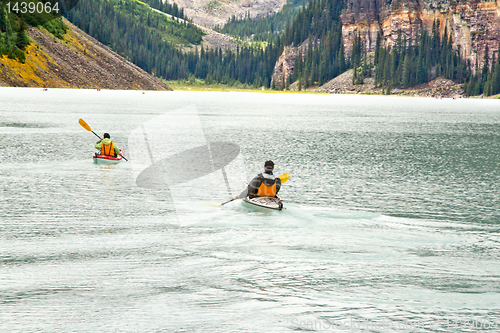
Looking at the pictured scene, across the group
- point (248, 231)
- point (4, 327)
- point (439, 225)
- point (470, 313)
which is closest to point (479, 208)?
point (439, 225)

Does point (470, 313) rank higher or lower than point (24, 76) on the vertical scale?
lower

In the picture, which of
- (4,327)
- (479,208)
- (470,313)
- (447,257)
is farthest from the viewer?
(479,208)

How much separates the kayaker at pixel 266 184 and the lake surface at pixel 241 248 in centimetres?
95

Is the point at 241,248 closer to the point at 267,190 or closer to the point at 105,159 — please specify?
the point at 267,190

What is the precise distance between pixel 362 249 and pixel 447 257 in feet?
9.70

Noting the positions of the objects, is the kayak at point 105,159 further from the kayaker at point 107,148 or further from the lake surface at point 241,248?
the lake surface at point 241,248

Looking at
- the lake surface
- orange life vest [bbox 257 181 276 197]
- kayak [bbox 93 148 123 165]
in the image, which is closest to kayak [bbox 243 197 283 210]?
orange life vest [bbox 257 181 276 197]

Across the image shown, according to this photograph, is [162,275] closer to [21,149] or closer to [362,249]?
[362,249]

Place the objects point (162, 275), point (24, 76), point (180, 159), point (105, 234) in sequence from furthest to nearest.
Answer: point (24, 76), point (180, 159), point (105, 234), point (162, 275)

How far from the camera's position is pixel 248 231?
73.1 ft

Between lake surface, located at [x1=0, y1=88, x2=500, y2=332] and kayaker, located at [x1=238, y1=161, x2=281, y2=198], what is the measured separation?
3.13ft

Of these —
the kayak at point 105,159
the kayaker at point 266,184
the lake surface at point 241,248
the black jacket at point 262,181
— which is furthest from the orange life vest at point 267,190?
the kayak at point 105,159

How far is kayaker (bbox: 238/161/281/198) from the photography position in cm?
2556

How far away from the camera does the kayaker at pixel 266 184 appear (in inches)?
1006
